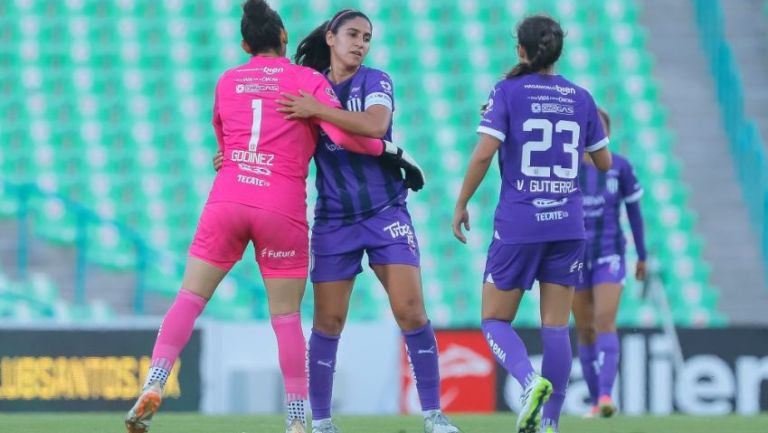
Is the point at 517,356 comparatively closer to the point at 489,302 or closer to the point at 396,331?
the point at 489,302

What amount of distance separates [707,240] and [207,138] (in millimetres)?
4906

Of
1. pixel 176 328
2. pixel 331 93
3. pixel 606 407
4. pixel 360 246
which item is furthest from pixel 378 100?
pixel 606 407

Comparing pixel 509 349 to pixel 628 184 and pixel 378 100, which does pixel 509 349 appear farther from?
pixel 628 184

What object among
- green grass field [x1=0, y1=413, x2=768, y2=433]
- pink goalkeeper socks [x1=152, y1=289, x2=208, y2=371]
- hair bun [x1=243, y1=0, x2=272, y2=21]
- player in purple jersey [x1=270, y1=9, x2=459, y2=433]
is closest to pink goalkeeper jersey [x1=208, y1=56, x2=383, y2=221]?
hair bun [x1=243, y1=0, x2=272, y2=21]

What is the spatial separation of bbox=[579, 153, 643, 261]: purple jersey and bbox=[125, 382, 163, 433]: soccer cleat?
13.6 ft

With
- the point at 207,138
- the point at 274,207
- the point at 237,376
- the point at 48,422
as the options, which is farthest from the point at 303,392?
the point at 207,138

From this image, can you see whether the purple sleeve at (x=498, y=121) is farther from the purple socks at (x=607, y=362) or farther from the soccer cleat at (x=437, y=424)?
the purple socks at (x=607, y=362)

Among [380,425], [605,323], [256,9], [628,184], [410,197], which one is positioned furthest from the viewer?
[410,197]

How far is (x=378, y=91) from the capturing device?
6.30 metres

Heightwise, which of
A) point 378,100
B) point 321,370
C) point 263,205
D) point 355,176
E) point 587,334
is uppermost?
point 378,100

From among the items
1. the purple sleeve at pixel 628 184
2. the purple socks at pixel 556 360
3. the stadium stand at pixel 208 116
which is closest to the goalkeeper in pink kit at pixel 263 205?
the purple socks at pixel 556 360

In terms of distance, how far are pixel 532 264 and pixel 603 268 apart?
2997 mm

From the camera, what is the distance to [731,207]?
585 inches

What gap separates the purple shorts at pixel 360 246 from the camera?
6312mm
